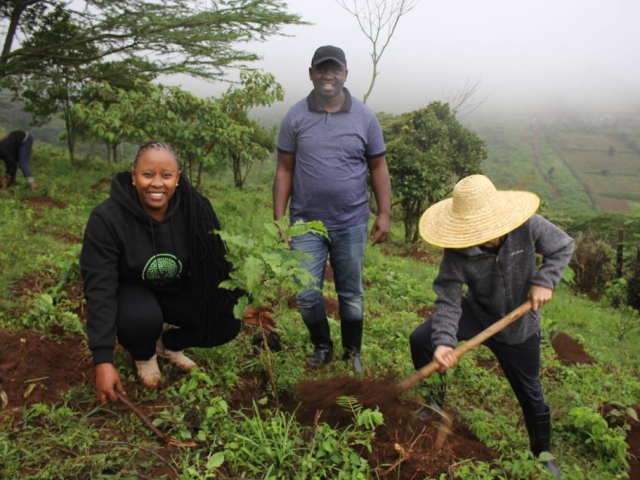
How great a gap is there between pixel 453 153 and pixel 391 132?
1.92 m

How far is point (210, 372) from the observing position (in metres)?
2.67

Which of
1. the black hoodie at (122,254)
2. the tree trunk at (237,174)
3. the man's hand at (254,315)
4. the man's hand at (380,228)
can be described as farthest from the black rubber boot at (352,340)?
the tree trunk at (237,174)

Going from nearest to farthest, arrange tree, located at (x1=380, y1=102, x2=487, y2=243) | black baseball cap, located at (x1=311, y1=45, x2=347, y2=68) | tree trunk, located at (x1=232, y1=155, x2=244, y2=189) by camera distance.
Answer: black baseball cap, located at (x1=311, y1=45, x2=347, y2=68), tree, located at (x1=380, y1=102, x2=487, y2=243), tree trunk, located at (x1=232, y1=155, x2=244, y2=189)

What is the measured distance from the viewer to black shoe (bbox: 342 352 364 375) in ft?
9.82

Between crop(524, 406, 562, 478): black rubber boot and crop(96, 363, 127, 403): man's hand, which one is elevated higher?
crop(96, 363, 127, 403): man's hand

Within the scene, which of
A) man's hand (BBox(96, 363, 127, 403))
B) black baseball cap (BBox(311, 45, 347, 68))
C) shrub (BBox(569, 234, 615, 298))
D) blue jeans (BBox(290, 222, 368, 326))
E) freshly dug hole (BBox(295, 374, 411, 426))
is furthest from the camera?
shrub (BBox(569, 234, 615, 298))

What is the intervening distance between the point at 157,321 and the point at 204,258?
1.29 ft

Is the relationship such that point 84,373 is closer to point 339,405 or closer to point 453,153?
point 339,405

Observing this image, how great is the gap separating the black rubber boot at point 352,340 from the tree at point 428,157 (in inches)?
295

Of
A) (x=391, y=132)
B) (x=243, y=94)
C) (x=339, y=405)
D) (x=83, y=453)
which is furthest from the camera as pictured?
(x=391, y=132)

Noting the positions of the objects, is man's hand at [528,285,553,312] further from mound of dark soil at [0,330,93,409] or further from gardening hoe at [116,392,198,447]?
mound of dark soil at [0,330,93,409]

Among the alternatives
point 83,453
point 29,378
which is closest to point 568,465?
point 83,453

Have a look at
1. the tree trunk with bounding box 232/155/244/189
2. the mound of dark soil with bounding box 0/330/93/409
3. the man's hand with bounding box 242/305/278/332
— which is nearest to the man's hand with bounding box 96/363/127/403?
the mound of dark soil with bounding box 0/330/93/409

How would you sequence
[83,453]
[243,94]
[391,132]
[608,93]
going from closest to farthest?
[83,453] < [243,94] < [391,132] < [608,93]
